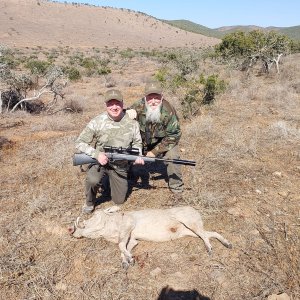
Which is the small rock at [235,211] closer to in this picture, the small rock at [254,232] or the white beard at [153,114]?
the small rock at [254,232]

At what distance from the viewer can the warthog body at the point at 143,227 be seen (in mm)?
4188

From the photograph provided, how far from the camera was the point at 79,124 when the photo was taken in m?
10.0

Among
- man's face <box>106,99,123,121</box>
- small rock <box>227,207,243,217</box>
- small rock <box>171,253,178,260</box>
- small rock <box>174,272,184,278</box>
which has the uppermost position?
man's face <box>106,99,123,121</box>

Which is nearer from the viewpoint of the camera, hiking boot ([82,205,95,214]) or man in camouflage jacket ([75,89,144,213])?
man in camouflage jacket ([75,89,144,213])

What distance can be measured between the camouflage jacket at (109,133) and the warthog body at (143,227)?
1.01 meters

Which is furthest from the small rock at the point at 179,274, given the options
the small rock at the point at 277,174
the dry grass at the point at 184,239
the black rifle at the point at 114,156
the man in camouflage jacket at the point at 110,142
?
the small rock at the point at 277,174

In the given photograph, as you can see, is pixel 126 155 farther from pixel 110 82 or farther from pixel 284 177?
pixel 110 82

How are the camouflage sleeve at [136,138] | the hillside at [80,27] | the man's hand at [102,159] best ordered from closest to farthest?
the man's hand at [102,159]
the camouflage sleeve at [136,138]
the hillside at [80,27]

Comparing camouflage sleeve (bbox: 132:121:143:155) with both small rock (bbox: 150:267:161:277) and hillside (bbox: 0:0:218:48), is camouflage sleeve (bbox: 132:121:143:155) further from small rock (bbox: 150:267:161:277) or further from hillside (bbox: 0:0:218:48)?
hillside (bbox: 0:0:218:48)

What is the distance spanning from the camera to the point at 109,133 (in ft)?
16.3

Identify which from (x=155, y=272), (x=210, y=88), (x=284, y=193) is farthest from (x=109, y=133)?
(x=210, y=88)

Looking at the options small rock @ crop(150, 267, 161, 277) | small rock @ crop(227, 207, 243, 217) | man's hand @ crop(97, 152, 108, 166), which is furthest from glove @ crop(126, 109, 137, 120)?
small rock @ crop(150, 267, 161, 277)

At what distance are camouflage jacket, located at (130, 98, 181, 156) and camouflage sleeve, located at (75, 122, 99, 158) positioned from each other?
0.85 meters

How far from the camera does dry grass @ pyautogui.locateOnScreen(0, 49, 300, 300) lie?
360 cm
